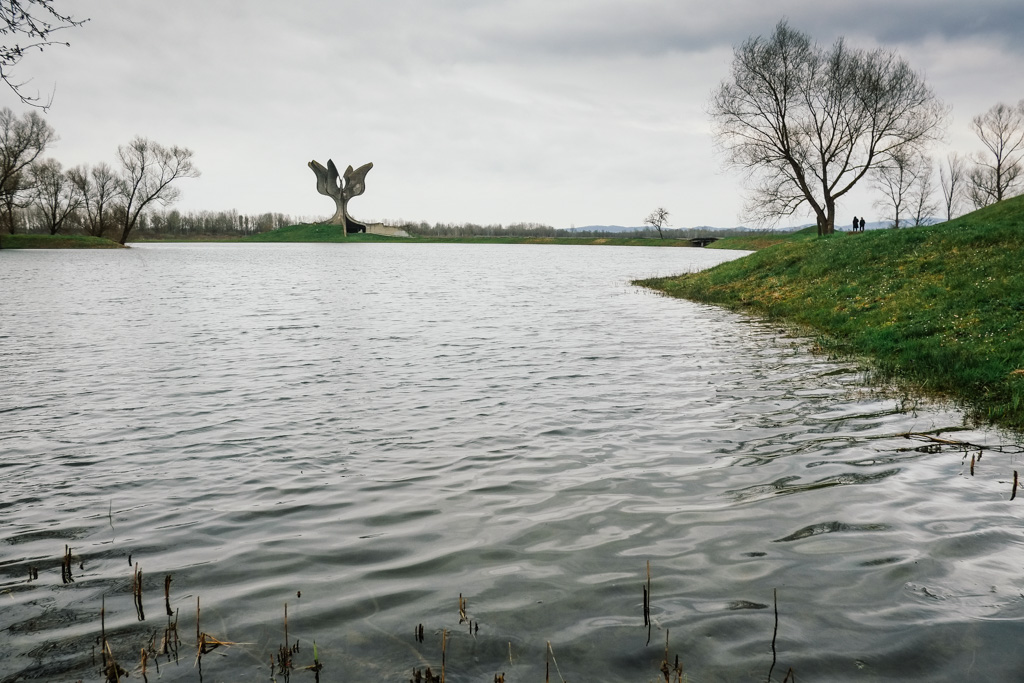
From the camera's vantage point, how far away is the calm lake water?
13.6 feet

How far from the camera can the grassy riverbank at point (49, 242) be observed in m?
87.2

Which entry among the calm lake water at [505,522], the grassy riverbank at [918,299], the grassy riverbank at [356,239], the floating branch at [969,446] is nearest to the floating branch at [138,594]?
the calm lake water at [505,522]

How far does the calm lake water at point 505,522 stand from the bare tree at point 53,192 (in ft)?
324

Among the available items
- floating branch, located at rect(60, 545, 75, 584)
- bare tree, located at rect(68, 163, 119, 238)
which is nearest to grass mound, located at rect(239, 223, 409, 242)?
bare tree, located at rect(68, 163, 119, 238)

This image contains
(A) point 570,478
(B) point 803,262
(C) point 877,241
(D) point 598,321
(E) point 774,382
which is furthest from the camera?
(B) point 803,262

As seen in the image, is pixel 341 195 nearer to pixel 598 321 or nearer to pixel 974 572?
pixel 598 321

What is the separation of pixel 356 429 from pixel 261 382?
14.2ft

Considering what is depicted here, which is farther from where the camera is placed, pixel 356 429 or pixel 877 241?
pixel 877 241

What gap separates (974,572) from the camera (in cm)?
504

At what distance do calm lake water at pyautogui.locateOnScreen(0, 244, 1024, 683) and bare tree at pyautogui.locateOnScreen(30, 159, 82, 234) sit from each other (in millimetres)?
98776

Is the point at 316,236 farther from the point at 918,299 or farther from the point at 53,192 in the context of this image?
the point at 918,299

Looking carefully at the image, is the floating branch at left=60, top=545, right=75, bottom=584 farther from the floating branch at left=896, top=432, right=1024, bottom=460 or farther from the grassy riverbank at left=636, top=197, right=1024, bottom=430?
the grassy riverbank at left=636, top=197, right=1024, bottom=430

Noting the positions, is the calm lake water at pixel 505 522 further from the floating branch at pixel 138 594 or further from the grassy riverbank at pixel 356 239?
the grassy riverbank at pixel 356 239

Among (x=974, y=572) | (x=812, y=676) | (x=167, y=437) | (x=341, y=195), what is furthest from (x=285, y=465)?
(x=341, y=195)
